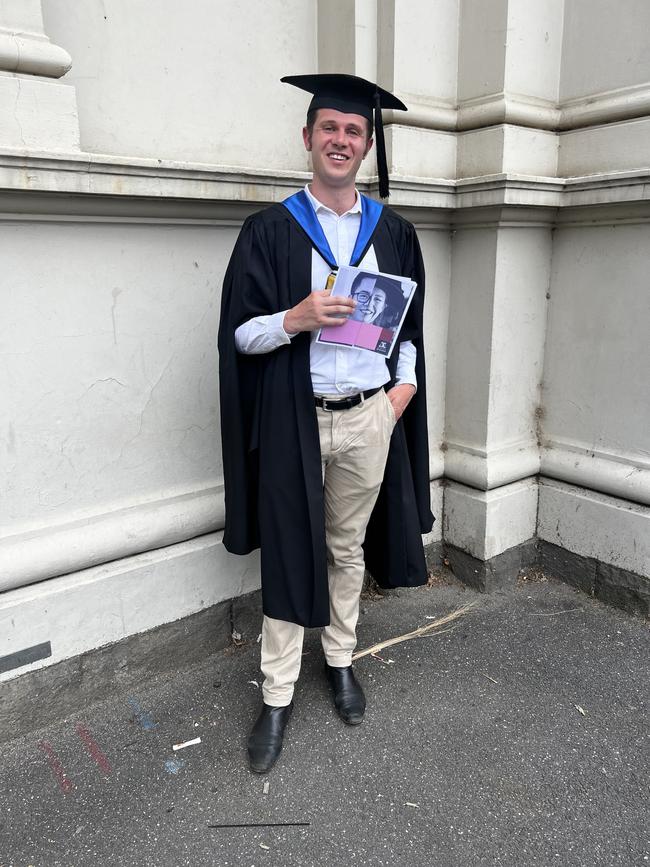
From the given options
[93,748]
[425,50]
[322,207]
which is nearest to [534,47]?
[425,50]

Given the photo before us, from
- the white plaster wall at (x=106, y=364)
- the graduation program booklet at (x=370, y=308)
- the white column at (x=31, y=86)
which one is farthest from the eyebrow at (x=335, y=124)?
the white column at (x=31, y=86)

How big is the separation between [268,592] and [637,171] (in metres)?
2.50

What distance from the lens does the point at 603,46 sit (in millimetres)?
3359

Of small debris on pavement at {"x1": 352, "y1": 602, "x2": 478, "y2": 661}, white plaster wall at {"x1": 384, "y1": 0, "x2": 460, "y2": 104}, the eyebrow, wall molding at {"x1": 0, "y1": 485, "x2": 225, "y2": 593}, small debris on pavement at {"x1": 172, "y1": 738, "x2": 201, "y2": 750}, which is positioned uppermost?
white plaster wall at {"x1": 384, "y1": 0, "x2": 460, "y2": 104}

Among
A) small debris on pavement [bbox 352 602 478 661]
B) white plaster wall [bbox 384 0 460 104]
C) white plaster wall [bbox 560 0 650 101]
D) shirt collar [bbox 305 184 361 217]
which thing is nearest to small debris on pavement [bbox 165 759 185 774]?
small debris on pavement [bbox 352 602 478 661]

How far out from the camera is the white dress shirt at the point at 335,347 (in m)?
2.44

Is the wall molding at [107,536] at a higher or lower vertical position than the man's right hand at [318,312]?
lower

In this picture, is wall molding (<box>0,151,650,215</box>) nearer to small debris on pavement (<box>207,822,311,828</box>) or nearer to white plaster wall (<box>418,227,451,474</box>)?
white plaster wall (<box>418,227,451,474</box>)

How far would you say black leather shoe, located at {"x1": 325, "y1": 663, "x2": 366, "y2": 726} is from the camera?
2.78 meters

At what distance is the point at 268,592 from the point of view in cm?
260

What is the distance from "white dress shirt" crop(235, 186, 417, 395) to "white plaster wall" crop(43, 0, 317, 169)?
2.54 ft

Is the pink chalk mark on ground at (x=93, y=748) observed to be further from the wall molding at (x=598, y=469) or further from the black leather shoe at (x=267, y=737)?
the wall molding at (x=598, y=469)

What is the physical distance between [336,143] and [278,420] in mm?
980

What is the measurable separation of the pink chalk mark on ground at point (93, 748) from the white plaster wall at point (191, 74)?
90.4 inches
